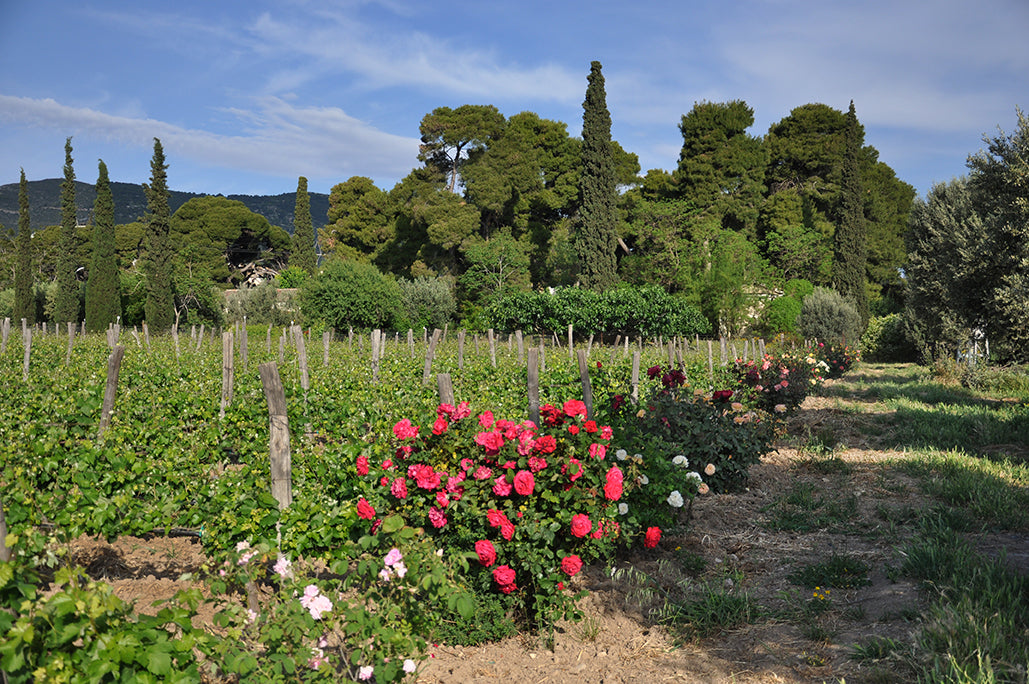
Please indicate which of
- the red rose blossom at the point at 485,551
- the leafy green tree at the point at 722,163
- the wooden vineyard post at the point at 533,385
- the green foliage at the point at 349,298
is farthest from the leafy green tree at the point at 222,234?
the red rose blossom at the point at 485,551

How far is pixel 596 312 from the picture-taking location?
25344mm

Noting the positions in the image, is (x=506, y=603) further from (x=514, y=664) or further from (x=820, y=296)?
(x=820, y=296)

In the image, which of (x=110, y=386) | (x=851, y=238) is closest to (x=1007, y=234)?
(x=110, y=386)

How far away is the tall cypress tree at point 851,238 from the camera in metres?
28.4

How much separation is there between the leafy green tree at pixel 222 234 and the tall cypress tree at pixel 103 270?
1582 centimetres

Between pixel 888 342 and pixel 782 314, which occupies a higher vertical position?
pixel 782 314

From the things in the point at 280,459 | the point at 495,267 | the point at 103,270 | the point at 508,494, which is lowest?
the point at 508,494

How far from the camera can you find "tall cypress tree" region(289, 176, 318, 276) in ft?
126

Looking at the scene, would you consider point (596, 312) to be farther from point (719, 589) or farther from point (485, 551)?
point (485, 551)

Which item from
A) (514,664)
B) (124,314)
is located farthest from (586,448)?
(124,314)

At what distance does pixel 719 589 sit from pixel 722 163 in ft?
110

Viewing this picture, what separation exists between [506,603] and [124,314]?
122 ft

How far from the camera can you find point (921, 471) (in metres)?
6.68

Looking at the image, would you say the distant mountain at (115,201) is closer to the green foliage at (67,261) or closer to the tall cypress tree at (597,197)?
the green foliage at (67,261)
